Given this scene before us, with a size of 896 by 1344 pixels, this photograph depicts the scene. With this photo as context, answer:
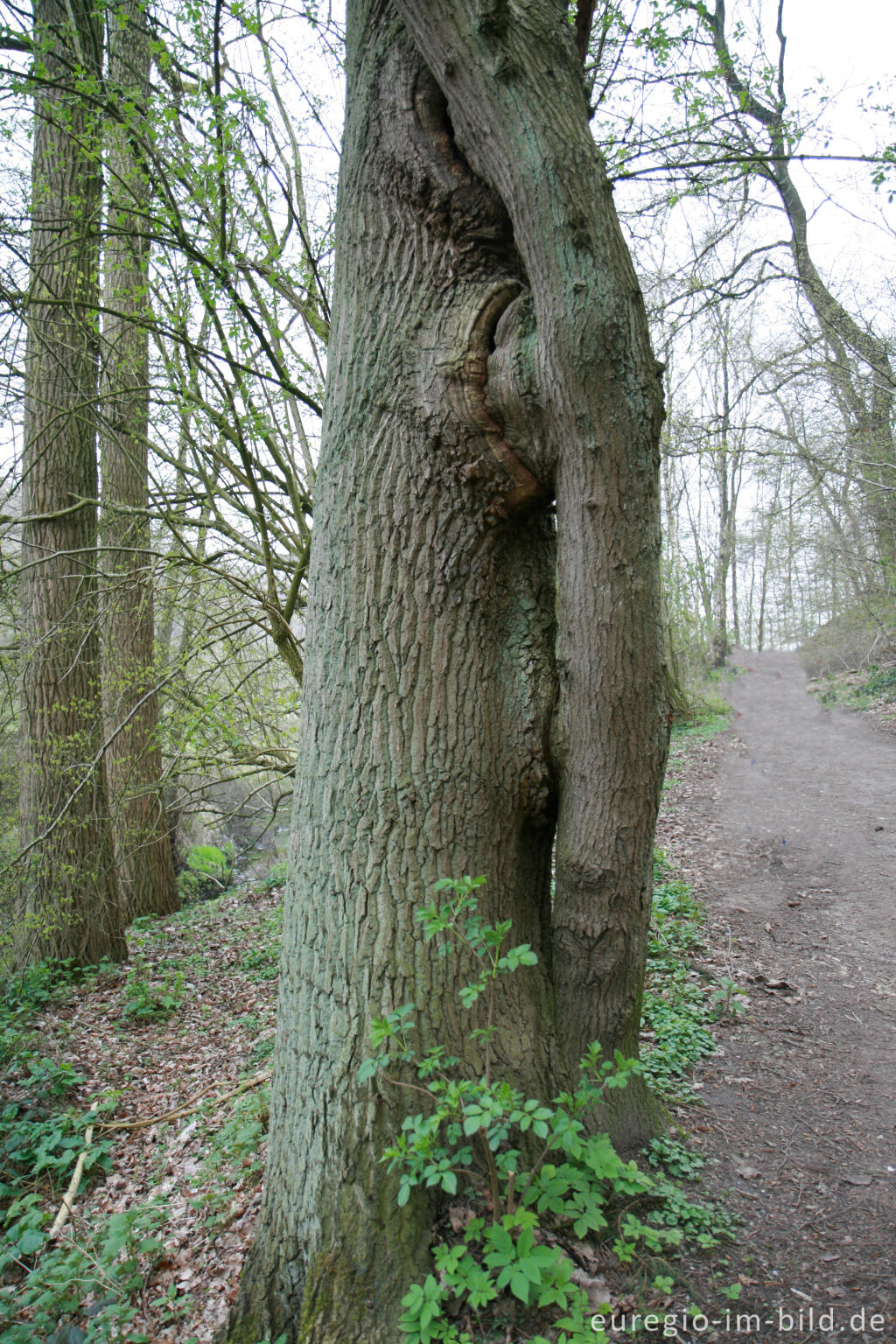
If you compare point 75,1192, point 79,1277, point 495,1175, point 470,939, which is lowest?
point 75,1192

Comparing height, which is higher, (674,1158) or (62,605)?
(62,605)

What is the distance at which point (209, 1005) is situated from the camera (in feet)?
17.3

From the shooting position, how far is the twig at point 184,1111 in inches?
143

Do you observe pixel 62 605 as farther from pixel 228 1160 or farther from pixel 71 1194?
pixel 228 1160

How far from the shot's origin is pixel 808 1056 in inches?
137

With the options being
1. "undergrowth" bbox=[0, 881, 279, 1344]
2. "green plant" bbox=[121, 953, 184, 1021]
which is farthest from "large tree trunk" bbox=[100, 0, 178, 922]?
"undergrowth" bbox=[0, 881, 279, 1344]

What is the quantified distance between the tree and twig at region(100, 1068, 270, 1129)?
1525 mm

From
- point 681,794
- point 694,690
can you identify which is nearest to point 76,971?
point 681,794

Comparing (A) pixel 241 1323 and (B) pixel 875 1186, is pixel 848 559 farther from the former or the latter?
(A) pixel 241 1323

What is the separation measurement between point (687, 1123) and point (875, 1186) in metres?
0.66

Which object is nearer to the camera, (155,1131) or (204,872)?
(155,1131)

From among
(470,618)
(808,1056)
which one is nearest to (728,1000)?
(808,1056)

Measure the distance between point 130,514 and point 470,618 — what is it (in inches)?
169

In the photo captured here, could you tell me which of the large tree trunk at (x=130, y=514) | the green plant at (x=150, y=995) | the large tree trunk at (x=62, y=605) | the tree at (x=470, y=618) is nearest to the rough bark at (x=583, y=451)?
the tree at (x=470, y=618)
